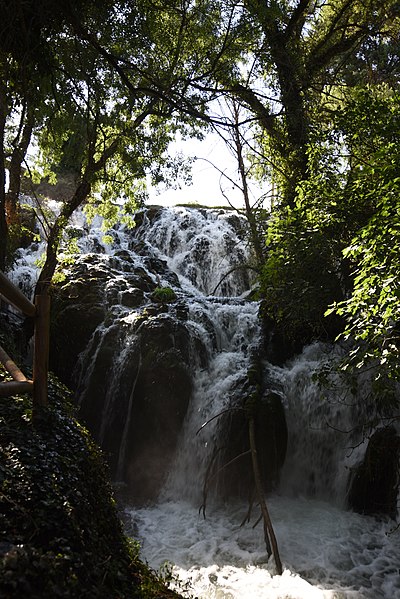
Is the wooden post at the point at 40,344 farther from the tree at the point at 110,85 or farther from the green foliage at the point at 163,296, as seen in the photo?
the green foliage at the point at 163,296

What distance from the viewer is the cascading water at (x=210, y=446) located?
5969 mm

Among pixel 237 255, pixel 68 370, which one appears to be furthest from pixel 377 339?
pixel 237 255

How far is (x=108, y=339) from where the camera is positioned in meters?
10.7

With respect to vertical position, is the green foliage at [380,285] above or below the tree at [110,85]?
below

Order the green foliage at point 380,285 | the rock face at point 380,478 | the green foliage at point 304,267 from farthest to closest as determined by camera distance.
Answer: the green foliage at point 304,267
the rock face at point 380,478
the green foliage at point 380,285

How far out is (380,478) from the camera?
23.9 feet

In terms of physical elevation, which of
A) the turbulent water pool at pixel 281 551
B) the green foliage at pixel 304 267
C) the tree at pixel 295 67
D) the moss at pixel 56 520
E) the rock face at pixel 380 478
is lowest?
the turbulent water pool at pixel 281 551

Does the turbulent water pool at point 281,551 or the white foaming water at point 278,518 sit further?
the white foaming water at point 278,518

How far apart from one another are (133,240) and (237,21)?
11550mm

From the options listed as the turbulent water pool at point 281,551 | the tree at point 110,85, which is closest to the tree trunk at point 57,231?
the tree at point 110,85

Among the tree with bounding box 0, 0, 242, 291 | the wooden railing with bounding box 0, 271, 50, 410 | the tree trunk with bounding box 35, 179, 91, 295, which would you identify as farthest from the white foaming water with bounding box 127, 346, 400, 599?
the tree with bounding box 0, 0, 242, 291

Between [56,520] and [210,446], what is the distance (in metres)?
6.37

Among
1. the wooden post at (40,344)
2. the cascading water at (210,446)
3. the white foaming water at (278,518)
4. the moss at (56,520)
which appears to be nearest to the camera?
the moss at (56,520)

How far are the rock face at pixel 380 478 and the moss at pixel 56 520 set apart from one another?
4.82 metres
